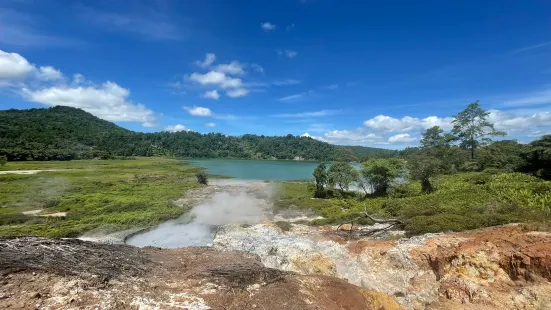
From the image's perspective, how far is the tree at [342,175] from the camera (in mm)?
50062

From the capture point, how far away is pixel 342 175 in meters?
50.5

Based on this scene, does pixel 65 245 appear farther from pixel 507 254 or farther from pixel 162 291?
pixel 507 254

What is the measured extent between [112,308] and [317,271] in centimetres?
972

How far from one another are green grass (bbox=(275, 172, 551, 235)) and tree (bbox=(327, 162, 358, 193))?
339cm

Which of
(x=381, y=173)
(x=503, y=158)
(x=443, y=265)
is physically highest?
(x=503, y=158)

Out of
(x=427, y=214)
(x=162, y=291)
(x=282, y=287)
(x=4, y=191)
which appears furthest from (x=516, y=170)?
(x=4, y=191)

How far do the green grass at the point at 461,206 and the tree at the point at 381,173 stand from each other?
2553 mm

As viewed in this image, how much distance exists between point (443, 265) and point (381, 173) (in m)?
32.6

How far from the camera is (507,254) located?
12570mm

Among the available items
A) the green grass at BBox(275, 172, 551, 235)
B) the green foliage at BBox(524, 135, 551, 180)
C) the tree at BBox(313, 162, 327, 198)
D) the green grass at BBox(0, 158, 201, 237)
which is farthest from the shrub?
the green grass at BBox(0, 158, 201, 237)

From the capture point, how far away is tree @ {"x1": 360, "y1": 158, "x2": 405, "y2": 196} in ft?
148

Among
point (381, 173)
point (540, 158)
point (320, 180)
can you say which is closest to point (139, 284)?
point (381, 173)

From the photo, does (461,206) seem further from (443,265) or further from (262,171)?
(262,171)

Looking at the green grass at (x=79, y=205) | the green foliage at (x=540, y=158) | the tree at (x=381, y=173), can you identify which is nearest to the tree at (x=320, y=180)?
the tree at (x=381, y=173)
